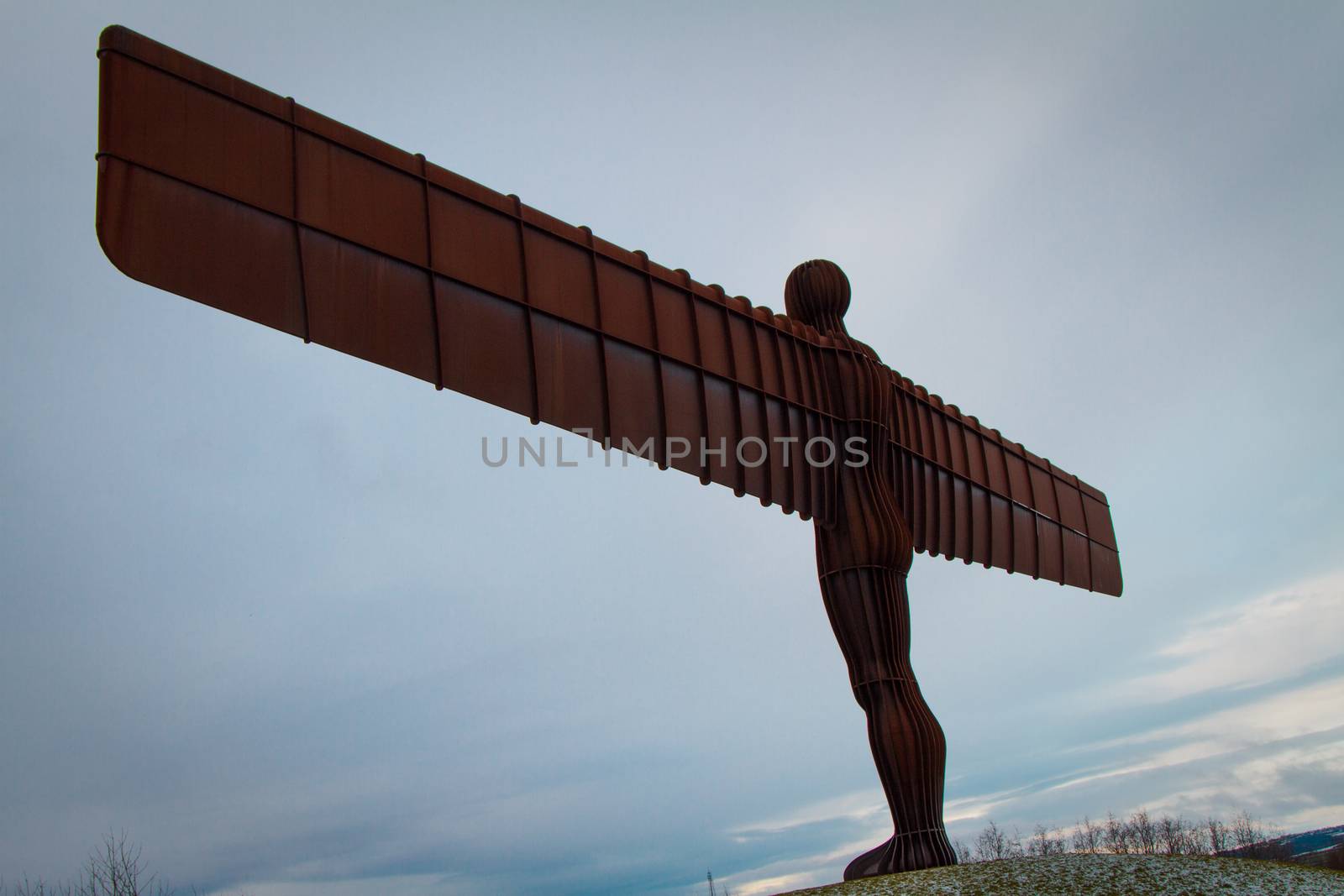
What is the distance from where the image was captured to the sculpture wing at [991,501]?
42.4 feet

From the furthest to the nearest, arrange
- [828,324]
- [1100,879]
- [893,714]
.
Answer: [828,324] → [893,714] → [1100,879]

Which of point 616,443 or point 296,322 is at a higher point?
point 296,322

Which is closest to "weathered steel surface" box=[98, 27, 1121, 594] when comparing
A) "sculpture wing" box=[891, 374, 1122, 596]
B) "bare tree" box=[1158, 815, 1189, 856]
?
"sculpture wing" box=[891, 374, 1122, 596]

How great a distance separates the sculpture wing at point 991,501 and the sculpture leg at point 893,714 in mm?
1841

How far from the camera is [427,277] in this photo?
8922mm

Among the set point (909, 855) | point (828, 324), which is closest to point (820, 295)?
point (828, 324)

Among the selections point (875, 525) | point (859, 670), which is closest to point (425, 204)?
point (875, 525)

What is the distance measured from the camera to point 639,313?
10.4 metres

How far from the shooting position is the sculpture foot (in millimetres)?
10195

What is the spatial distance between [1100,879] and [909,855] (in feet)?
6.12

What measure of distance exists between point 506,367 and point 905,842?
6.14m

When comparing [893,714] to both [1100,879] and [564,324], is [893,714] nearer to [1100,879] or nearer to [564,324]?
[1100,879]

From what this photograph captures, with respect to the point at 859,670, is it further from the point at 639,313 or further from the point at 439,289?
the point at 439,289

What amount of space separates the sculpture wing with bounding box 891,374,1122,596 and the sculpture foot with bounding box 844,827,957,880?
3.76 m
